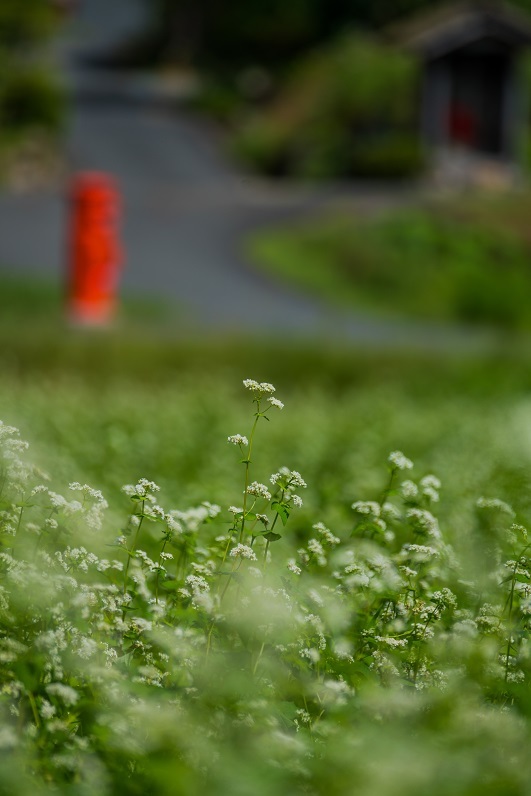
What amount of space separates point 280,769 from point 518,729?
13.2 inches

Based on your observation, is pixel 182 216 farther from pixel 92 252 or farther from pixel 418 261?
pixel 92 252

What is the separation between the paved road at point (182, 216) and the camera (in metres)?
16.2

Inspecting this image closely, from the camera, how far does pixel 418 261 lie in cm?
2236

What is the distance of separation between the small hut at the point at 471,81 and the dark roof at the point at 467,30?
0.02m

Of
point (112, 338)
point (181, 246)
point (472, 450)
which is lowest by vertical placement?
point (472, 450)

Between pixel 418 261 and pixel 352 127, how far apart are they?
9.85 m

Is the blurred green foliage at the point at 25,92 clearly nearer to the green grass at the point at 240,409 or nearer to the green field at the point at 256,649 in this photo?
the green grass at the point at 240,409

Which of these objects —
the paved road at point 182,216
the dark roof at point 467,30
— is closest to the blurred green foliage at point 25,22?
the paved road at point 182,216

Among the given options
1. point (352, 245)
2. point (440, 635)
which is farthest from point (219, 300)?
point (440, 635)

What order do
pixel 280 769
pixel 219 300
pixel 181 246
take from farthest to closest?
pixel 181 246 < pixel 219 300 < pixel 280 769

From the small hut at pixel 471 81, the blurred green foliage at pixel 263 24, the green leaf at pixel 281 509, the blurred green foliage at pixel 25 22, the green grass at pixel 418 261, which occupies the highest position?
the blurred green foliage at pixel 263 24

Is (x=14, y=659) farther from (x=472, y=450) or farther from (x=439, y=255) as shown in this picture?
(x=439, y=255)

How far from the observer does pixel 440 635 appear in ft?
7.09

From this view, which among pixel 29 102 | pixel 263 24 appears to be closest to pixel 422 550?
pixel 29 102
